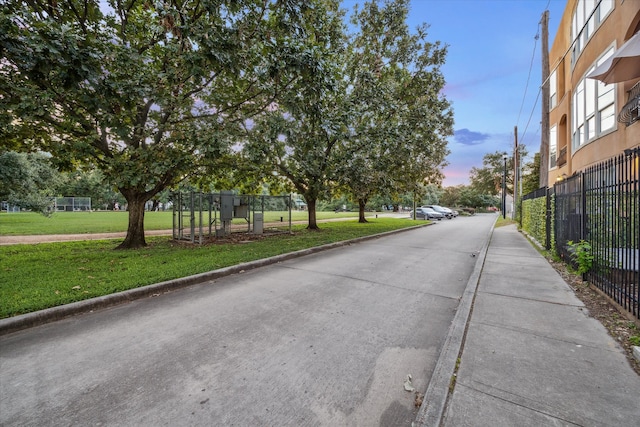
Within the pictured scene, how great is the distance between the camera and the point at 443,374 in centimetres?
266

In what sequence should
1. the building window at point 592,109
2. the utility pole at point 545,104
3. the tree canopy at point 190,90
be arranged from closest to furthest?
the tree canopy at point 190,90
the building window at point 592,109
the utility pole at point 545,104

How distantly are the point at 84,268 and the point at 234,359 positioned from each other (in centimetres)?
552

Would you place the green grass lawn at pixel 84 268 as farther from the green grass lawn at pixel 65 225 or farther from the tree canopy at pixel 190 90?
the green grass lawn at pixel 65 225

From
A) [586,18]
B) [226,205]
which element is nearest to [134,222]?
[226,205]

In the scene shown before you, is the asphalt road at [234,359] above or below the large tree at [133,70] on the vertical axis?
below

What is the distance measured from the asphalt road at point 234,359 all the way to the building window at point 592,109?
1145 cm

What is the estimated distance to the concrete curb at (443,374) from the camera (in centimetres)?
216

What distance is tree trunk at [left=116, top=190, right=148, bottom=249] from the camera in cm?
949

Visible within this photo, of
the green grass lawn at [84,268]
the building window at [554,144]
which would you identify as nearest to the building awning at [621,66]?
the green grass lawn at [84,268]

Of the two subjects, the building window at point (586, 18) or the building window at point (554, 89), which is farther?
the building window at point (554, 89)

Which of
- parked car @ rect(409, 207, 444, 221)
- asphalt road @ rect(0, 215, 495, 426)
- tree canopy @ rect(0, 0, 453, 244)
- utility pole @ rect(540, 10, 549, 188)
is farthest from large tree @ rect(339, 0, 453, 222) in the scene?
parked car @ rect(409, 207, 444, 221)

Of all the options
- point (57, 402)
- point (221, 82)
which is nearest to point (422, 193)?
point (221, 82)

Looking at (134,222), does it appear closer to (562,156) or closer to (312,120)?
(312,120)

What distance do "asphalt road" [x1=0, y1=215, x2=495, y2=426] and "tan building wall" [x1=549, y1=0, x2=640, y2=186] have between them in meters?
10.4
